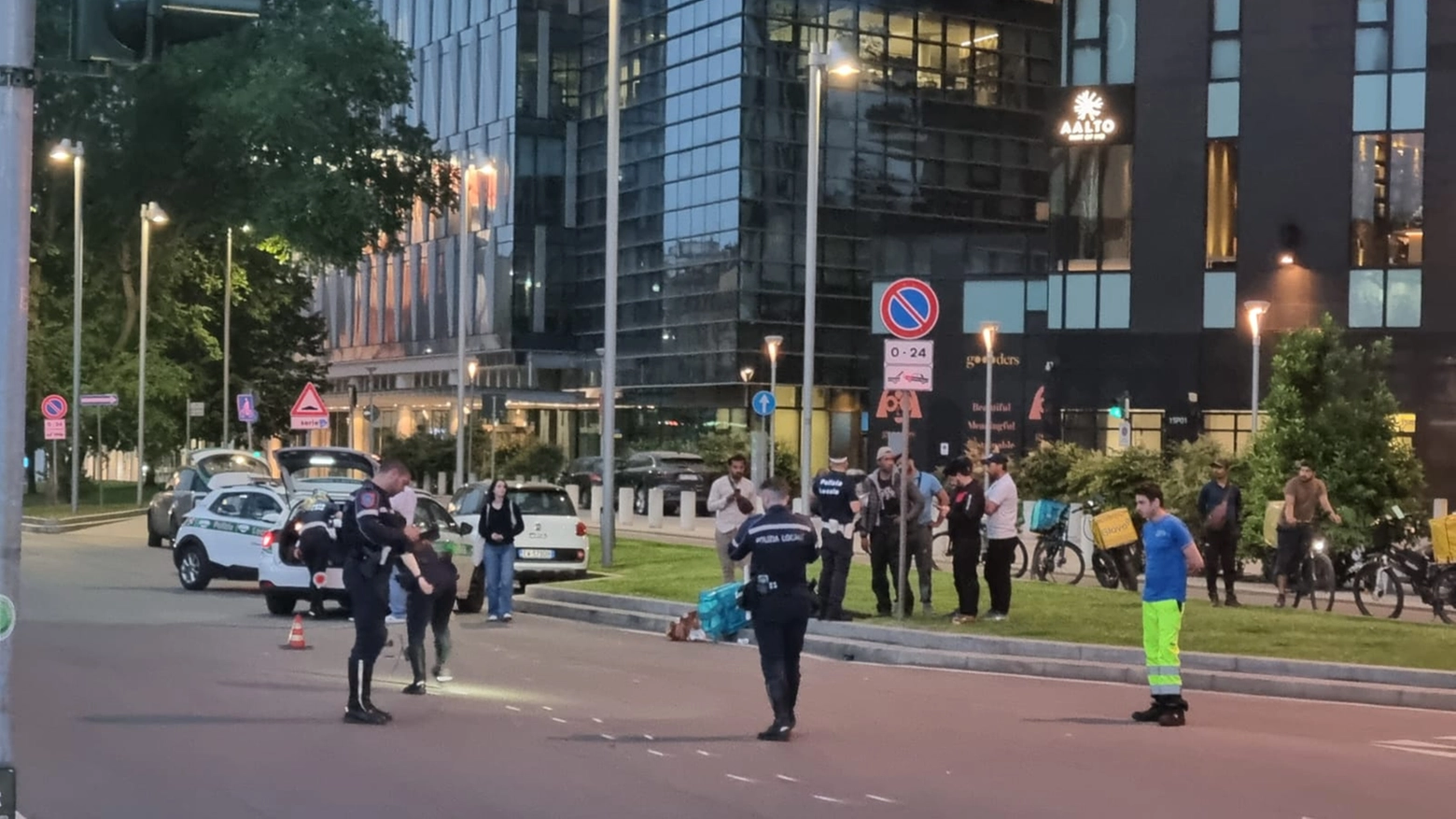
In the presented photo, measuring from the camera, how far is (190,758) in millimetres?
11570

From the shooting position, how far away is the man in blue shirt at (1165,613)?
1402cm

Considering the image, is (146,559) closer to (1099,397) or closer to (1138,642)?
(1138,642)

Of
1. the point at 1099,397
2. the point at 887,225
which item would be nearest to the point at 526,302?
the point at 887,225

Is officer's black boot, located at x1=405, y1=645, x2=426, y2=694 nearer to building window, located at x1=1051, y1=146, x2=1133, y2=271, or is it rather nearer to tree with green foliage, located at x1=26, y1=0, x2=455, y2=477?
tree with green foliage, located at x1=26, y1=0, x2=455, y2=477

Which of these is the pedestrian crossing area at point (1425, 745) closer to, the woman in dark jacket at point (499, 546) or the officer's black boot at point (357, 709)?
the officer's black boot at point (357, 709)

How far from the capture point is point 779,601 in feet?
42.5

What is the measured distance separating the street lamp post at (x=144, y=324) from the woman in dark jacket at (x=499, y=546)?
28132 millimetres

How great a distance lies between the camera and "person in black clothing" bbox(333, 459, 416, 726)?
13.3 m

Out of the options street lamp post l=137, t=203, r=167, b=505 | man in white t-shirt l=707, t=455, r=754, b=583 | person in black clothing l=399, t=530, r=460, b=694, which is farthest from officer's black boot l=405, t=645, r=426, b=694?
street lamp post l=137, t=203, r=167, b=505

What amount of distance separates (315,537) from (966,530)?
274 inches

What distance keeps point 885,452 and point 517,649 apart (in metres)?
4.60

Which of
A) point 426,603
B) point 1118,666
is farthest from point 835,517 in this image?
point 426,603

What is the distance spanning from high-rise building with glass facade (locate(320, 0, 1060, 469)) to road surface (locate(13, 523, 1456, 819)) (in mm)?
41109

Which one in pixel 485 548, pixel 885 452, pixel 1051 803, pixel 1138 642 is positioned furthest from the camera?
pixel 485 548
